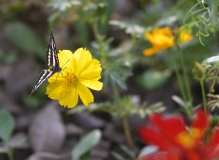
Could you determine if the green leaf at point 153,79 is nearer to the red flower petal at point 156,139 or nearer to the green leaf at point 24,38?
the green leaf at point 24,38

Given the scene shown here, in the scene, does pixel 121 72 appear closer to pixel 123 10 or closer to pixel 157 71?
pixel 157 71

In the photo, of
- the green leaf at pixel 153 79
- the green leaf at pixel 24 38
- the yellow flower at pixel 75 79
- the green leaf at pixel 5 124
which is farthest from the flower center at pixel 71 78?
the green leaf at pixel 24 38

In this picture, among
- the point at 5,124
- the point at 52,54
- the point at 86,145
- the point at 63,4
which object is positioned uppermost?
the point at 63,4

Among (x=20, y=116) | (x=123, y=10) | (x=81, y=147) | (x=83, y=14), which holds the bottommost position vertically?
(x=81, y=147)

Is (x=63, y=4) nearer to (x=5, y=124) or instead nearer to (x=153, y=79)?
(x=5, y=124)

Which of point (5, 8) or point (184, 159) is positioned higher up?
point (5, 8)

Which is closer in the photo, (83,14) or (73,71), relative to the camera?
(73,71)

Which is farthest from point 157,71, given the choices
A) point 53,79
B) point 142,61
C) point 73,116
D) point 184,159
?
point 184,159

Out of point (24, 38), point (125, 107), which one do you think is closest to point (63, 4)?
point (125, 107)
